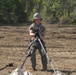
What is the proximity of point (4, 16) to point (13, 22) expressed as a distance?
1249mm

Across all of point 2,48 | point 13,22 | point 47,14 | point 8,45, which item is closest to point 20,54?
point 2,48

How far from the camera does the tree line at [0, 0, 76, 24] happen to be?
117 ft

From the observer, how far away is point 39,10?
39969 millimetres

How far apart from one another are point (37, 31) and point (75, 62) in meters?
2.86

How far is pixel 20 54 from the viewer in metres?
13.6

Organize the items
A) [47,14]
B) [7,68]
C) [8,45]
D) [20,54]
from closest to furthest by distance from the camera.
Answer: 1. [7,68]
2. [20,54]
3. [8,45]
4. [47,14]

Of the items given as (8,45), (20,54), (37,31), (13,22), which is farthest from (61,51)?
(13,22)

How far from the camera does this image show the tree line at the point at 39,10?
35625 mm

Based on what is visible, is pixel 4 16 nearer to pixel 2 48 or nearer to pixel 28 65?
pixel 2 48

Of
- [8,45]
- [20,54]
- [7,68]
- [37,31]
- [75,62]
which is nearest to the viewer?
[37,31]

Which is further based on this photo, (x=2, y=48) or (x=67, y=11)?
(x=67, y=11)

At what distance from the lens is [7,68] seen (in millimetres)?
10156

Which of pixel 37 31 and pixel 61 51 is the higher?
pixel 37 31

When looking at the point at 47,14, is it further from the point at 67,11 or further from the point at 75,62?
the point at 75,62
